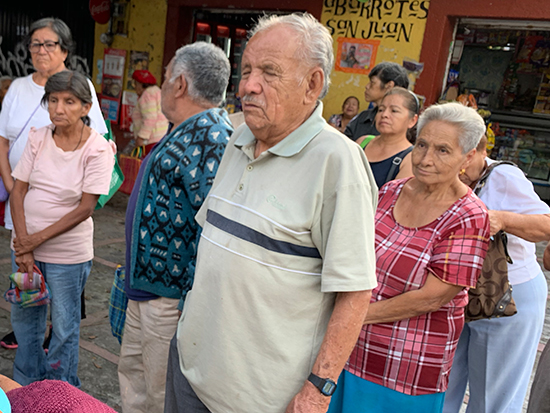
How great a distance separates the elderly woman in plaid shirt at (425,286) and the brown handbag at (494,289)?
26 cm

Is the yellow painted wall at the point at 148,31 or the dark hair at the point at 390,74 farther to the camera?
the yellow painted wall at the point at 148,31

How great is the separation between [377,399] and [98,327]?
262 centimetres

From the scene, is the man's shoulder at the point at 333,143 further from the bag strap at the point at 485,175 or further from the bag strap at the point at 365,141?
the bag strap at the point at 365,141

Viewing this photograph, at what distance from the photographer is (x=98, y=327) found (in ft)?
12.9

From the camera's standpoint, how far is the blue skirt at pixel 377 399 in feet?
6.64

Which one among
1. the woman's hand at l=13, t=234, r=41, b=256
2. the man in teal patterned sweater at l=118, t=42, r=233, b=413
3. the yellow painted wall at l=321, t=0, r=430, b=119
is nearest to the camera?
the man in teal patterned sweater at l=118, t=42, r=233, b=413

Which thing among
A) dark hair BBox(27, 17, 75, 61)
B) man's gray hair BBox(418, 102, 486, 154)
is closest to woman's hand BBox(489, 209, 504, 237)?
man's gray hair BBox(418, 102, 486, 154)

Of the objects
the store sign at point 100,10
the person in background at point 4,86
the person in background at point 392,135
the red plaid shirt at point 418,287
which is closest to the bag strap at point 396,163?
the person in background at point 392,135

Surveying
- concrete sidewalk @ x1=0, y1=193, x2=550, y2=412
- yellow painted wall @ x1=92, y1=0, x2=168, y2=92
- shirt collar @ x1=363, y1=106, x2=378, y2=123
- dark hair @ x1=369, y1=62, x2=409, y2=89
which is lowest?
concrete sidewalk @ x1=0, y1=193, x2=550, y2=412

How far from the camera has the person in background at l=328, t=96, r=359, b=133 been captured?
720cm

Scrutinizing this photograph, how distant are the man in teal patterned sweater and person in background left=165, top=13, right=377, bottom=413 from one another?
0.53 meters

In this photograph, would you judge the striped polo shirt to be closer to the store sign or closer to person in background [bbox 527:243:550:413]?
person in background [bbox 527:243:550:413]

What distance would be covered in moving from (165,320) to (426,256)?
1.17 m

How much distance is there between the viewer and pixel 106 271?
16.6 ft
